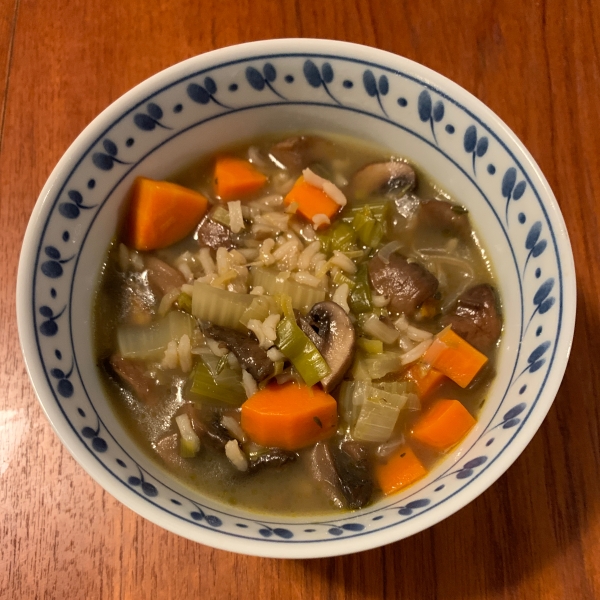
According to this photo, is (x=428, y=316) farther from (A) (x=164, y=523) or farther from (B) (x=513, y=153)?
(A) (x=164, y=523)

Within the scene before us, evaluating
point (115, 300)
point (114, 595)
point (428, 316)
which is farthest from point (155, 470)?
point (428, 316)

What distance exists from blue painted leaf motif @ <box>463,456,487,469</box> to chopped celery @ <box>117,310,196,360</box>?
970 millimetres

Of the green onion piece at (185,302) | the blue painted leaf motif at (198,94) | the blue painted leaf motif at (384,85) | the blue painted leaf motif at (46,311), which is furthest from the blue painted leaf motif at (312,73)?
the blue painted leaf motif at (46,311)

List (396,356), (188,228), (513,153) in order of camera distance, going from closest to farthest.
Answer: (513,153) → (396,356) → (188,228)

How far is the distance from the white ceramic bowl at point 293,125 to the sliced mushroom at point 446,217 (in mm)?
48

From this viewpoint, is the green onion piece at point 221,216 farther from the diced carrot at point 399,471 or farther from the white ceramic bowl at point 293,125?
the diced carrot at point 399,471

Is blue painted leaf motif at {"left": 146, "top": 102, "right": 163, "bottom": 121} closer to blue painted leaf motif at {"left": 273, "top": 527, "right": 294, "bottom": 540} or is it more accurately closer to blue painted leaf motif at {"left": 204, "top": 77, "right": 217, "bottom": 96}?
blue painted leaf motif at {"left": 204, "top": 77, "right": 217, "bottom": 96}

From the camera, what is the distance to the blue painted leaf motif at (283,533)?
54.2 inches

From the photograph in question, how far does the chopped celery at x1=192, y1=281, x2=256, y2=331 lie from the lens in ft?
5.98

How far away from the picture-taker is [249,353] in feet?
5.61

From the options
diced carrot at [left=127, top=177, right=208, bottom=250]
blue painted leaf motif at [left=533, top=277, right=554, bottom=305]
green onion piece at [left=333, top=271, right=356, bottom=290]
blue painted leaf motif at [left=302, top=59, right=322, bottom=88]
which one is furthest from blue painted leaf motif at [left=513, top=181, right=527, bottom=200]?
diced carrot at [left=127, top=177, right=208, bottom=250]

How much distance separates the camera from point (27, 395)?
192 centimetres

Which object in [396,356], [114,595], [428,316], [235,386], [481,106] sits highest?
[481,106]

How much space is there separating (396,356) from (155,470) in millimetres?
842
